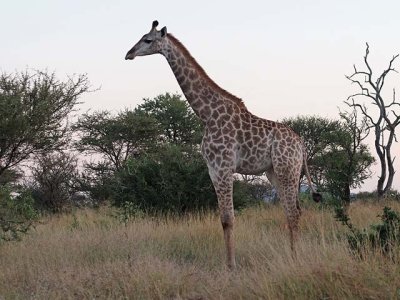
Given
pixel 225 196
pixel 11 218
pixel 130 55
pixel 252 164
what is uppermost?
pixel 130 55

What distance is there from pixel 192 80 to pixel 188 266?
2723 millimetres

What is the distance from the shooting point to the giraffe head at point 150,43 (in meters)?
8.55

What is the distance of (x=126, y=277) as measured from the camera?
21.3 feet

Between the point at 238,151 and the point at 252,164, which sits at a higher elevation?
the point at 238,151

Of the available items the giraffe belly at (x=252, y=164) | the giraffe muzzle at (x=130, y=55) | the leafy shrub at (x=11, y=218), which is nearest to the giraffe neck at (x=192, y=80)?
the giraffe muzzle at (x=130, y=55)

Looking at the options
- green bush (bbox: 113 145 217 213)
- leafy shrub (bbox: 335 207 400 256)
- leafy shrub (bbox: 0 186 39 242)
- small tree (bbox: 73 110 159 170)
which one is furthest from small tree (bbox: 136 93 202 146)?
leafy shrub (bbox: 335 207 400 256)

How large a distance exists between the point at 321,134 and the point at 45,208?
14263 mm

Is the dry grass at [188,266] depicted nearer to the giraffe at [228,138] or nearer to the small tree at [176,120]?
the giraffe at [228,138]

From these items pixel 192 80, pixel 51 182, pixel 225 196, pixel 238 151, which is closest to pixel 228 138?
pixel 238 151

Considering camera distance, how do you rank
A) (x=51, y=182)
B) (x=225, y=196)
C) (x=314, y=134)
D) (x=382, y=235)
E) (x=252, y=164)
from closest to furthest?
(x=382, y=235), (x=225, y=196), (x=252, y=164), (x=51, y=182), (x=314, y=134)

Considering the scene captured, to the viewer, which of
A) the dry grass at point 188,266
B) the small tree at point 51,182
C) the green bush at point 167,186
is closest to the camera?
the dry grass at point 188,266

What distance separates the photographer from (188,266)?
26.3 feet

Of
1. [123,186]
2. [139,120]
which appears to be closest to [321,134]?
[139,120]

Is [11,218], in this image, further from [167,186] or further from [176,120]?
[176,120]
